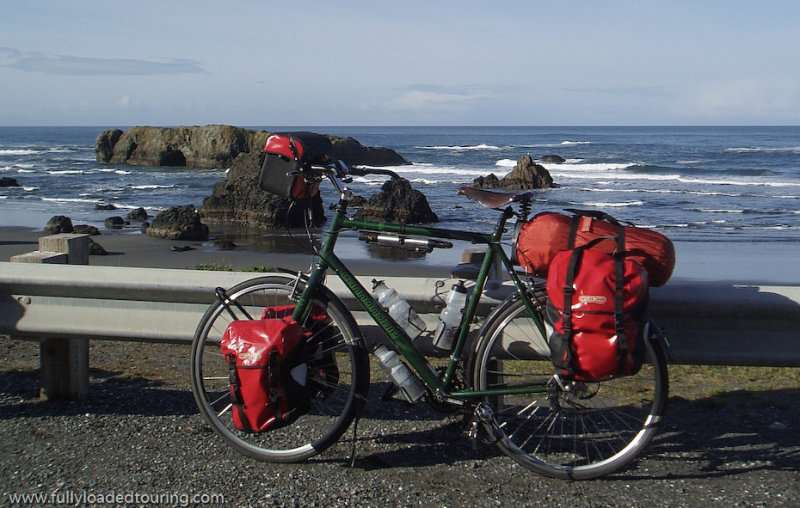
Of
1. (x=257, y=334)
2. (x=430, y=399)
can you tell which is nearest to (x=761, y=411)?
(x=430, y=399)

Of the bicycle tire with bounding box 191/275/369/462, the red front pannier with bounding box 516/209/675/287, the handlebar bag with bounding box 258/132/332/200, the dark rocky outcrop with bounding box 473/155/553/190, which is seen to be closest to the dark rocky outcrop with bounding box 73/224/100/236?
the bicycle tire with bounding box 191/275/369/462

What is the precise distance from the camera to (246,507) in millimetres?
3273

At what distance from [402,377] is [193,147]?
58.7 metres

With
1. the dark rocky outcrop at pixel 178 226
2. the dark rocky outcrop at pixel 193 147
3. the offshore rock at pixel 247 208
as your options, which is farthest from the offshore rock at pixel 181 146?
the dark rocky outcrop at pixel 178 226

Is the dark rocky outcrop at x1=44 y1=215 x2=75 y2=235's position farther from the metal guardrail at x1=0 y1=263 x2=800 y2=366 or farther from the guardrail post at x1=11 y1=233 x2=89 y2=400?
the metal guardrail at x1=0 y1=263 x2=800 y2=366

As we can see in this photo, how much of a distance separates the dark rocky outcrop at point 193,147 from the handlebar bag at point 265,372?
52.7m

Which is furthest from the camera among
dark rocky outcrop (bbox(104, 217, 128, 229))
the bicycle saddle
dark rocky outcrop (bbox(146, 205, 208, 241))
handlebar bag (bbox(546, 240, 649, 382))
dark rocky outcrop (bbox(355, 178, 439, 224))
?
dark rocky outcrop (bbox(355, 178, 439, 224))

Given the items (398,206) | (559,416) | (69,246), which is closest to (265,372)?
(559,416)

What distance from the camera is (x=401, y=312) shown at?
149 inches

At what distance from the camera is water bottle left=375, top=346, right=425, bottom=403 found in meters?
3.73

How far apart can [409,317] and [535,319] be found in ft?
1.97

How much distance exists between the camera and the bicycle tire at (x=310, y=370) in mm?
3762

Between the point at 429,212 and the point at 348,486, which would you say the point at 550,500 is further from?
the point at 429,212

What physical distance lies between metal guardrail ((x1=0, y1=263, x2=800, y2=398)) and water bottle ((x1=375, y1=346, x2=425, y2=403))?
369 mm
